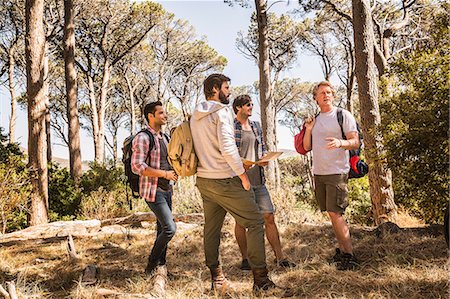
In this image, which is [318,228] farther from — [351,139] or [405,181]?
[351,139]

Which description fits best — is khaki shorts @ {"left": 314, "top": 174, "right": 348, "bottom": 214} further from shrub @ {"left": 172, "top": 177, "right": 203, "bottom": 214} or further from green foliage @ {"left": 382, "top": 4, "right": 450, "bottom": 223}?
shrub @ {"left": 172, "top": 177, "right": 203, "bottom": 214}

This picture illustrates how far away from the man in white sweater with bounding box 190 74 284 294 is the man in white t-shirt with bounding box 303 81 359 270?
2.80ft

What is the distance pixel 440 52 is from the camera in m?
4.00

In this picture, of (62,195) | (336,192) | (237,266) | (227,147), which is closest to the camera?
(227,147)

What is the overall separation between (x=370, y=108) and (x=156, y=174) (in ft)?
12.0

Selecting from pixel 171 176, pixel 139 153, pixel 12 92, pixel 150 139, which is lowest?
pixel 171 176

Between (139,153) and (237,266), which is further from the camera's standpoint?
(237,266)

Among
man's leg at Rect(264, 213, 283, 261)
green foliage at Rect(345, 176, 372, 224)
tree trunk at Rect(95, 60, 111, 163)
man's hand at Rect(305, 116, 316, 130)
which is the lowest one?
green foliage at Rect(345, 176, 372, 224)

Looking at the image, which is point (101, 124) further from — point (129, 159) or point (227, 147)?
point (227, 147)

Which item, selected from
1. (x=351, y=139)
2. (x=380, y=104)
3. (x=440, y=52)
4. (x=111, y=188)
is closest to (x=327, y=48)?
(x=111, y=188)

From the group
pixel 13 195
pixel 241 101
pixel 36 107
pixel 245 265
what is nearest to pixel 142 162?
pixel 241 101

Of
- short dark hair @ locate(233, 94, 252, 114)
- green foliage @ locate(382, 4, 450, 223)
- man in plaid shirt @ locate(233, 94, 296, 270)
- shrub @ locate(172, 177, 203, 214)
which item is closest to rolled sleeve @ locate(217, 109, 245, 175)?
man in plaid shirt @ locate(233, 94, 296, 270)

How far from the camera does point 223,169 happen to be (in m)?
2.74

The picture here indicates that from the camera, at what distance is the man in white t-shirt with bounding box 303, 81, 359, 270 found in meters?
3.29
